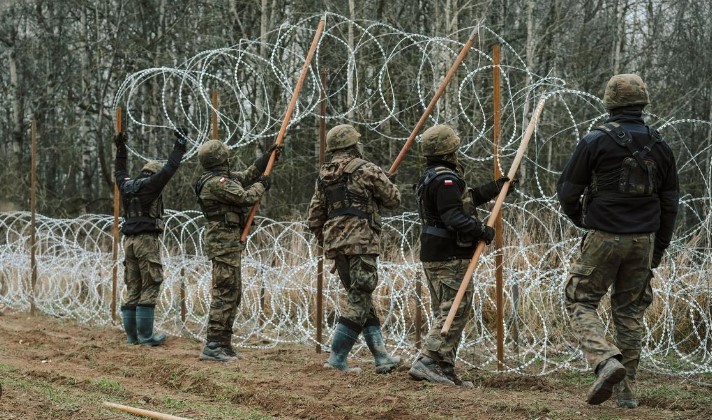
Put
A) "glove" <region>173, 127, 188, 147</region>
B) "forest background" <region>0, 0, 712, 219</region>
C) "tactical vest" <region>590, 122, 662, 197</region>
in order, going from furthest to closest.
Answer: "forest background" <region>0, 0, 712, 219</region> → "glove" <region>173, 127, 188, 147</region> → "tactical vest" <region>590, 122, 662, 197</region>

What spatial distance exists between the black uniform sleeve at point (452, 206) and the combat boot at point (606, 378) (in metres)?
1.44

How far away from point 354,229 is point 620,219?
2270 millimetres

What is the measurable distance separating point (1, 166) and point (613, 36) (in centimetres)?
1574

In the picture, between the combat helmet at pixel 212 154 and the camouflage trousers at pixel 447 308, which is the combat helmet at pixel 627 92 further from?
the combat helmet at pixel 212 154

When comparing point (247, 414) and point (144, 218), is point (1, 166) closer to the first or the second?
point (144, 218)

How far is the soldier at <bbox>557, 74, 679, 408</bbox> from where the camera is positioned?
595 centimetres

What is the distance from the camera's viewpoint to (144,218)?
953 centimetres

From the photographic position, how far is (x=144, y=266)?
956 centimetres

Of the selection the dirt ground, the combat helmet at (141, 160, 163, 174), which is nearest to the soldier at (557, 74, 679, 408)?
the dirt ground

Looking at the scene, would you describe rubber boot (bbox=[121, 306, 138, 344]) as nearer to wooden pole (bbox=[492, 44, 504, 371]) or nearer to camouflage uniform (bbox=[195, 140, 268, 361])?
camouflage uniform (bbox=[195, 140, 268, 361])

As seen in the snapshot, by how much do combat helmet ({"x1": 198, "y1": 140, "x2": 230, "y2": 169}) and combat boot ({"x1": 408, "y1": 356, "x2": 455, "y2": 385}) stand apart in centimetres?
277

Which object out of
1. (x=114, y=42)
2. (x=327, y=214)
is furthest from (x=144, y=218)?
(x=114, y=42)

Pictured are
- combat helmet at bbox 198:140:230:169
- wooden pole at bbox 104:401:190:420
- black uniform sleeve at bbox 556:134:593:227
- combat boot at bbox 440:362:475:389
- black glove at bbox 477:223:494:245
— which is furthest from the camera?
combat helmet at bbox 198:140:230:169

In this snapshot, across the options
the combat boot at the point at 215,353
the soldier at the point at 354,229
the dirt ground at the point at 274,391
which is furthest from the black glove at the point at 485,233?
the combat boot at the point at 215,353
